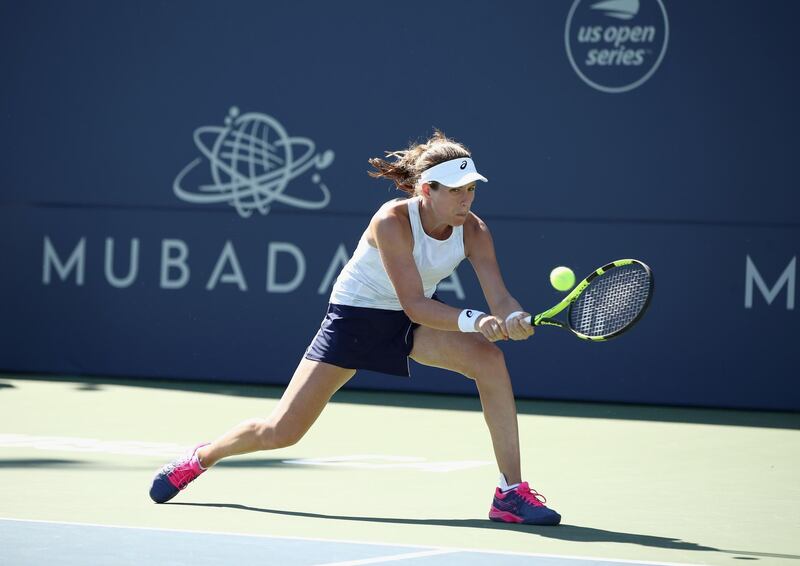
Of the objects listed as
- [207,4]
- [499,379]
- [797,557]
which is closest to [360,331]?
[499,379]

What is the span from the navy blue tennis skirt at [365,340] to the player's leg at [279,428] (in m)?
0.05

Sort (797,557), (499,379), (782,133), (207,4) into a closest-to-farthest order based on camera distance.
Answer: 1. (797,557)
2. (499,379)
3. (782,133)
4. (207,4)

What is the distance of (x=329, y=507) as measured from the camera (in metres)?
5.81

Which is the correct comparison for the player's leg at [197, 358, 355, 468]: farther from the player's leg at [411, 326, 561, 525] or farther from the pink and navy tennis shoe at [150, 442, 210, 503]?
the player's leg at [411, 326, 561, 525]

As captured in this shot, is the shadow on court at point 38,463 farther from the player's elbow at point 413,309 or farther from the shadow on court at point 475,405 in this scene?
the shadow on court at point 475,405

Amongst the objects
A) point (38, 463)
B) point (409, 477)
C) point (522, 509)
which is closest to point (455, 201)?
point (522, 509)

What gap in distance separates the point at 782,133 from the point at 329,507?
5.02 m

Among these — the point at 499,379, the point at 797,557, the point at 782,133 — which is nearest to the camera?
the point at 797,557

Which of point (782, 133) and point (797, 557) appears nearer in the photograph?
point (797, 557)

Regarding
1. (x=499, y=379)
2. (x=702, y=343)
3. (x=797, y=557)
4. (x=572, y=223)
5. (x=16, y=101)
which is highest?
(x=16, y=101)

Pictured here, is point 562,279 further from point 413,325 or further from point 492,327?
point 413,325

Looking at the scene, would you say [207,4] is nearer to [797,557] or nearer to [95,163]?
[95,163]

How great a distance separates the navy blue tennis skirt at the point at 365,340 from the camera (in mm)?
5688

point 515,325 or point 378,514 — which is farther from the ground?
point 515,325
